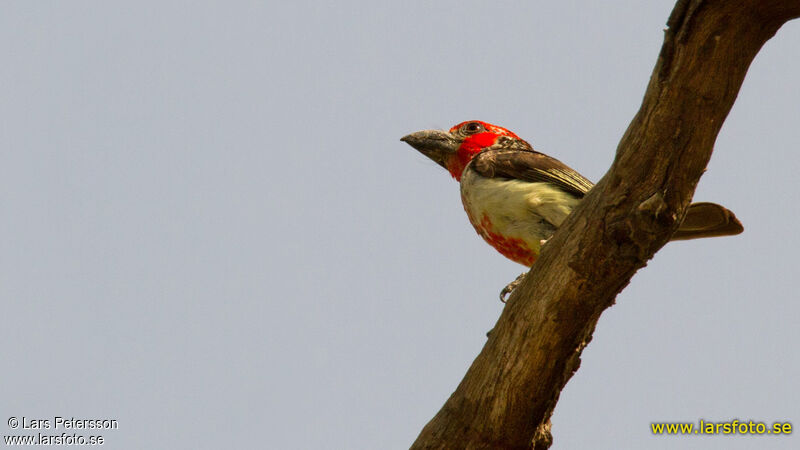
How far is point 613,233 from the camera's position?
11.0 feet

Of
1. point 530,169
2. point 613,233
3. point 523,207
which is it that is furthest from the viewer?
point 530,169

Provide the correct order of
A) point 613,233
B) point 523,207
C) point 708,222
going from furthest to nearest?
1. point 523,207
2. point 708,222
3. point 613,233

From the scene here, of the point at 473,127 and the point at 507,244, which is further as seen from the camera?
the point at 473,127

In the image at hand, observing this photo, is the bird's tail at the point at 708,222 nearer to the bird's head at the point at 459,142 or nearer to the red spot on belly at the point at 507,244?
the red spot on belly at the point at 507,244

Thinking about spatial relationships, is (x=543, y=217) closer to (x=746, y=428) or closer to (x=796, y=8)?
(x=746, y=428)

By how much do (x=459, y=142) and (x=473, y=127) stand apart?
0.53 feet

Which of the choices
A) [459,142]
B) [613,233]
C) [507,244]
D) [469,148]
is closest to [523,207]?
[507,244]

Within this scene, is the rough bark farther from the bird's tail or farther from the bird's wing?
the bird's wing

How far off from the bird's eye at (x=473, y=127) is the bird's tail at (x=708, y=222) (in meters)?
2.02

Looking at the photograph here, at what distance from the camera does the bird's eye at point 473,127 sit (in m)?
6.30

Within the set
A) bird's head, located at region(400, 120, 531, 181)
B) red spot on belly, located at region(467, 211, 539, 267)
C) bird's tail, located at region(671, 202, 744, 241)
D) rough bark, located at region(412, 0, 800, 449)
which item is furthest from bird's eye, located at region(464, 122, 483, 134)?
rough bark, located at region(412, 0, 800, 449)

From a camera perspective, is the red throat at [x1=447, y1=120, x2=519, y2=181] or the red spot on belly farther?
the red throat at [x1=447, y1=120, x2=519, y2=181]

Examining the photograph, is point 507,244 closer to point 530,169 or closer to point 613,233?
point 530,169

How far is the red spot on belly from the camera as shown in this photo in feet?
16.7
